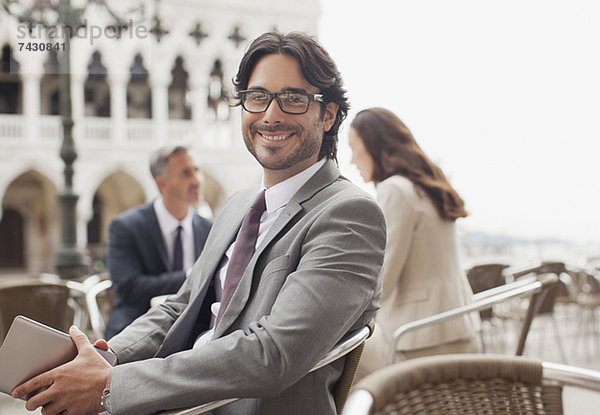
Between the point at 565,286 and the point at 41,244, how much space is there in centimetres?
1973

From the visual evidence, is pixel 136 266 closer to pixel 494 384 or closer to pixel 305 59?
pixel 305 59

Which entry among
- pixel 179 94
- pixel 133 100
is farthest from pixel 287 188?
pixel 179 94

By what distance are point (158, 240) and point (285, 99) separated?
1648 millimetres

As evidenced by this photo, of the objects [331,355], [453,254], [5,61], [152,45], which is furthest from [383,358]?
[5,61]

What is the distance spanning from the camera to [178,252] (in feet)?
9.57

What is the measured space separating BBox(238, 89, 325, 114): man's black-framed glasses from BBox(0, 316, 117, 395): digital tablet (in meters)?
0.67

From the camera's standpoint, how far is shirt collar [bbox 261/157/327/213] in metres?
1.46

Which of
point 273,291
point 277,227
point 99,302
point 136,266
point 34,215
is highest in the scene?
point 277,227

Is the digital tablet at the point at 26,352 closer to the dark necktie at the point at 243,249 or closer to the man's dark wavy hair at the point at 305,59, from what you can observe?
the dark necktie at the point at 243,249

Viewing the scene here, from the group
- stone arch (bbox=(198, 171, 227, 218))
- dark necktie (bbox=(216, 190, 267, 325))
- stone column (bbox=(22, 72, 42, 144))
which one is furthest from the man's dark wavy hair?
stone arch (bbox=(198, 171, 227, 218))

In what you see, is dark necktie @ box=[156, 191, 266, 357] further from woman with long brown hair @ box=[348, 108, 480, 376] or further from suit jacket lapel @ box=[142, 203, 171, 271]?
suit jacket lapel @ box=[142, 203, 171, 271]

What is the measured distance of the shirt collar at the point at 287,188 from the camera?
4.77 ft

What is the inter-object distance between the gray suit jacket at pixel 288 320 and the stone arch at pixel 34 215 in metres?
20.9

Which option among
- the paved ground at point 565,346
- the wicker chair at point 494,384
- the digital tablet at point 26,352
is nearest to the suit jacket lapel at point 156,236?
the digital tablet at point 26,352
